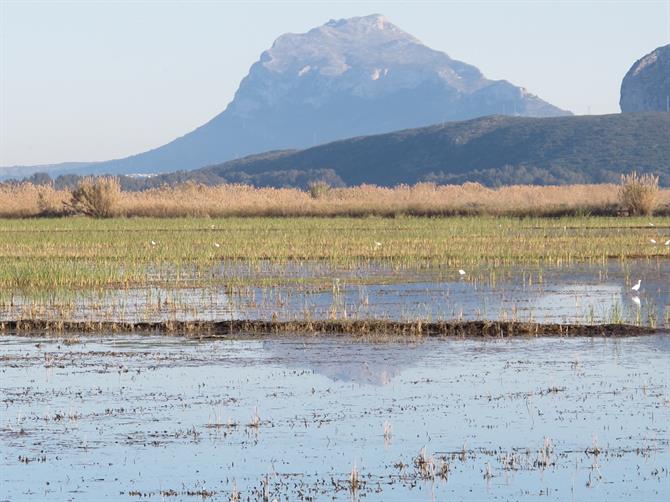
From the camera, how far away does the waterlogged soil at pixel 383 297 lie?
20.0m

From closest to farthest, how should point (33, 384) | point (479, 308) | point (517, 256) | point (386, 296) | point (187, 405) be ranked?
point (187, 405) → point (33, 384) → point (479, 308) → point (386, 296) → point (517, 256)

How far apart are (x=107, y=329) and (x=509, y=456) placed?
9116 mm

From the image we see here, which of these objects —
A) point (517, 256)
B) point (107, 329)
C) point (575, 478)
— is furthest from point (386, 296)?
point (575, 478)

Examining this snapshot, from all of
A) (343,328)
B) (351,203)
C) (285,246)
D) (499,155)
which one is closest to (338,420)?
(343,328)

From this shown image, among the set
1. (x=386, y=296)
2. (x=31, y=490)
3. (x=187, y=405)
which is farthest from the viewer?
(x=386, y=296)

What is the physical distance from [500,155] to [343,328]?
147 metres

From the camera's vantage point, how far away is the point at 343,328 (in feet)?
60.3

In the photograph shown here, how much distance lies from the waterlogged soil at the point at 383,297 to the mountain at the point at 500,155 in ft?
341

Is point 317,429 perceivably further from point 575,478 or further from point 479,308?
point 479,308

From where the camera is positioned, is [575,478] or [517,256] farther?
[517,256]

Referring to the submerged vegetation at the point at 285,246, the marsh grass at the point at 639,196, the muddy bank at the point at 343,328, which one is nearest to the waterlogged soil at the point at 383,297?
the muddy bank at the point at 343,328

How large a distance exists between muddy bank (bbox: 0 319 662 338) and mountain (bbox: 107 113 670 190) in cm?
11217

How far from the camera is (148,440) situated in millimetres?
11234

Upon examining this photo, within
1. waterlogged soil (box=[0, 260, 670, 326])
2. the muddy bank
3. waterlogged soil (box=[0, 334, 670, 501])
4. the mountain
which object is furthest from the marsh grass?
the mountain
